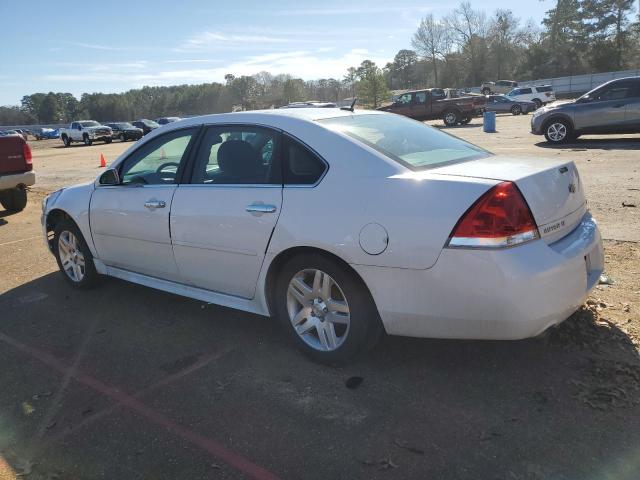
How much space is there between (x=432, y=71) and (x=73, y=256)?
3885 inches

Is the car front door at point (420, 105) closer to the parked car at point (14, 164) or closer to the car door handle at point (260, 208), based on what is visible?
the parked car at point (14, 164)

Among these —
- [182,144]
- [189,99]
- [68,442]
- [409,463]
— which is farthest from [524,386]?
[189,99]

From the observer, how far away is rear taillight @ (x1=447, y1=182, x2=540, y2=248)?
2.74m

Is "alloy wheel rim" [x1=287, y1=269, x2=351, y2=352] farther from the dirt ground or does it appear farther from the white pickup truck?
the white pickup truck

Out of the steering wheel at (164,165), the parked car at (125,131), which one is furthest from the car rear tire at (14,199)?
the parked car at (125,131)

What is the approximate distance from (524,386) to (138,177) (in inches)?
132

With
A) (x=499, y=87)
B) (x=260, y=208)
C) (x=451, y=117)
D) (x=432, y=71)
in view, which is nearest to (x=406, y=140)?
(x=260, y=208)

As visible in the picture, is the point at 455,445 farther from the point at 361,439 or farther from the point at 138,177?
the point at 138,177

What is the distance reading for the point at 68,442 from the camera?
2.87m

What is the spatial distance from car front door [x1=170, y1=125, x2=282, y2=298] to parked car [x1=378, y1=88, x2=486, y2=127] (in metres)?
24.7

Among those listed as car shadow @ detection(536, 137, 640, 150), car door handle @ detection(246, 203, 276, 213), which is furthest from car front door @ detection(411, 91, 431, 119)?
car door handle @ detection(246, 203, 276, 213)

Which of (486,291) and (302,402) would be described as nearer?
(486,291)

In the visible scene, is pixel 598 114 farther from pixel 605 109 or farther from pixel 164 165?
pixel 164 165

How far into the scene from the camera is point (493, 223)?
2.74m
